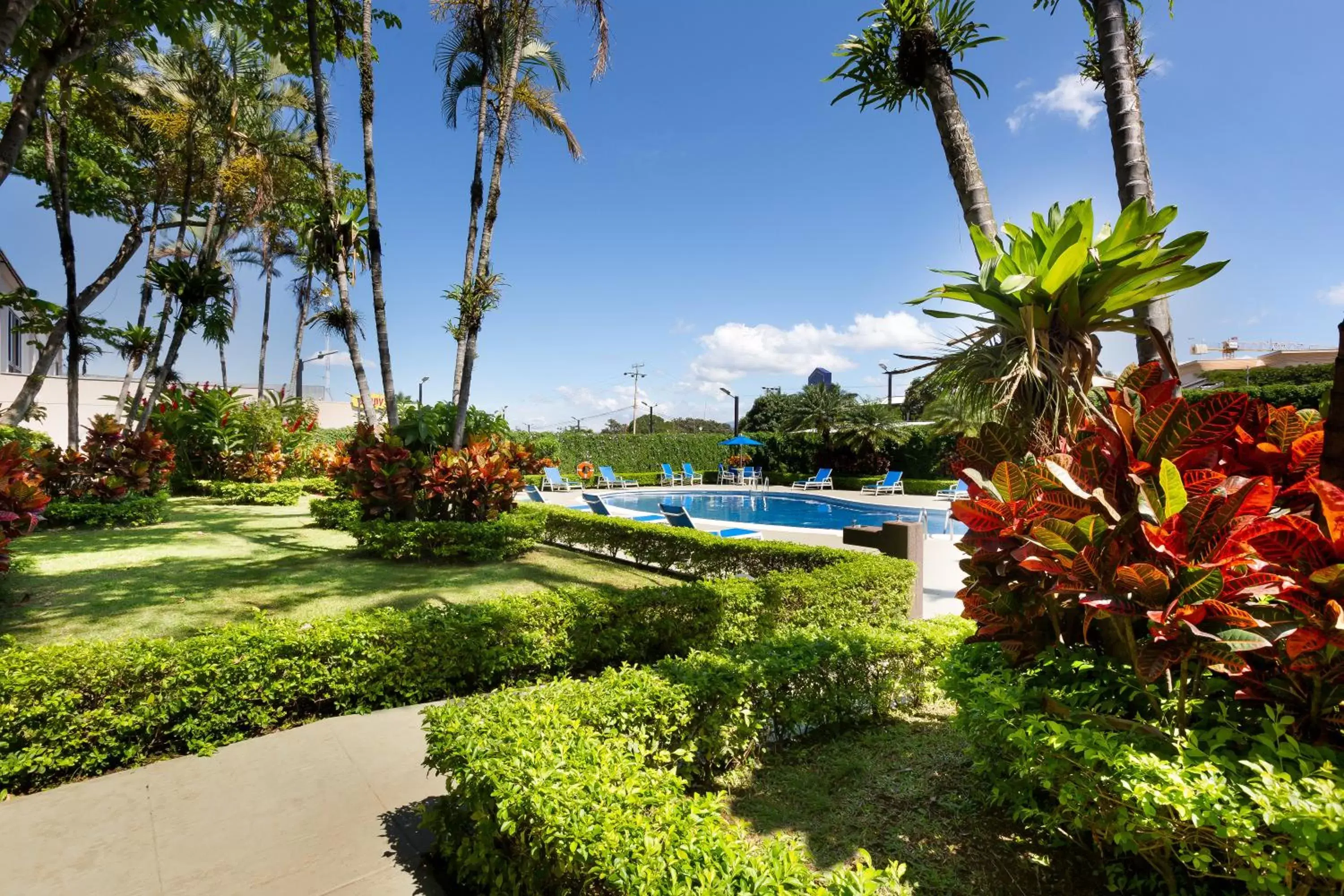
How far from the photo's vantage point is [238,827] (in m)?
2.66

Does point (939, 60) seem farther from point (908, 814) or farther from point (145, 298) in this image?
point (145, 298)

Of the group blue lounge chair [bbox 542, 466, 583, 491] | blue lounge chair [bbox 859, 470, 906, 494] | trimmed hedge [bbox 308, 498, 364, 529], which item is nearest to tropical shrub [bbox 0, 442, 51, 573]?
trimmed hedge [bbox 308, 498, 364, 529]

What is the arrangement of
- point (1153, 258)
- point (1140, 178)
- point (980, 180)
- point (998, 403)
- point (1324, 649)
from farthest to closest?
Answer: point (980, 180) < point (1140, 178) < point (998, 403) < point (1153, 258) < point (1324, 649)

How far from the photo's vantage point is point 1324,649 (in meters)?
1.65

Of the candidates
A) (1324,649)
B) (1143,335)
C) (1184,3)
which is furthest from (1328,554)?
(1184,3)

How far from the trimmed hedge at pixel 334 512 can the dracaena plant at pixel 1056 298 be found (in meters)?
10.3

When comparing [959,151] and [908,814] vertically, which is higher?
[959,151]

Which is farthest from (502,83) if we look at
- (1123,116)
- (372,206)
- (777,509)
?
(777,509)

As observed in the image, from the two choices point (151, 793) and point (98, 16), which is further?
point (98, 16)

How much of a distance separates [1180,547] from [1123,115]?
2515 millimetres

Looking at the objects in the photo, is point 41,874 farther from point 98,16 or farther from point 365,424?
point 365,424

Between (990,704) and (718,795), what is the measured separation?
1095mm

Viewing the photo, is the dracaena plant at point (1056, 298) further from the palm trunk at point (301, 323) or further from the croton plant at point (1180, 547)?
the palm trunk at point (301, 323)

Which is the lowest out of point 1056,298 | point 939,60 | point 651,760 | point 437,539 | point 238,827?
point 238,827
